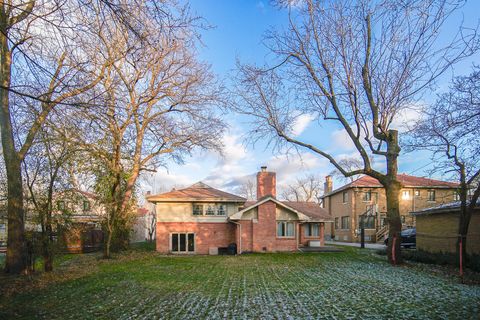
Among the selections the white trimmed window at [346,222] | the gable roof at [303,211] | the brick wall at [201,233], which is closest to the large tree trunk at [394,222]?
the gable roof at [303,211]

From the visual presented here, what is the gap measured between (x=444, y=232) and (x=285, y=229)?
9957 mm

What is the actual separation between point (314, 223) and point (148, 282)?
60.3ft

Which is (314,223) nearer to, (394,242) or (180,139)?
(394,242)

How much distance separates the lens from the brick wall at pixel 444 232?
1789cm

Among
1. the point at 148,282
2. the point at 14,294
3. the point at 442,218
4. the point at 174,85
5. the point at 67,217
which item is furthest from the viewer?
the point at 174,85

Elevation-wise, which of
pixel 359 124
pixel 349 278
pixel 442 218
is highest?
pixel 359 124

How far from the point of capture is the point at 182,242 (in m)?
25.5

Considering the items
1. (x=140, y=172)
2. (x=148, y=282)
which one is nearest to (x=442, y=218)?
(x=148, y=282)

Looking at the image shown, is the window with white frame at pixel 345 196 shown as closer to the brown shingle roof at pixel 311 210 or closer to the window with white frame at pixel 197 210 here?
the brown shingle roof at pixel 311 210

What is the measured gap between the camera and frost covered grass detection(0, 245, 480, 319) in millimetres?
7527

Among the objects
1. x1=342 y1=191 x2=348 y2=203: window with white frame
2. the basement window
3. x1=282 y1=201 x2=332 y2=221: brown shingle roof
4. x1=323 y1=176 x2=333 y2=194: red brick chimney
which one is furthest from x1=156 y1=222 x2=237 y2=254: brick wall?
x1=323 y1=176 x2=333 y2=194: red brick chimney

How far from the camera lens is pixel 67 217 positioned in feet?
46.0

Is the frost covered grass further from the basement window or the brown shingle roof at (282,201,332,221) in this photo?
the brown shingle roof at (282,201,332,221)

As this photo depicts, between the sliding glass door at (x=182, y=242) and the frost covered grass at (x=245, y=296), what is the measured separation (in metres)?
11.0
